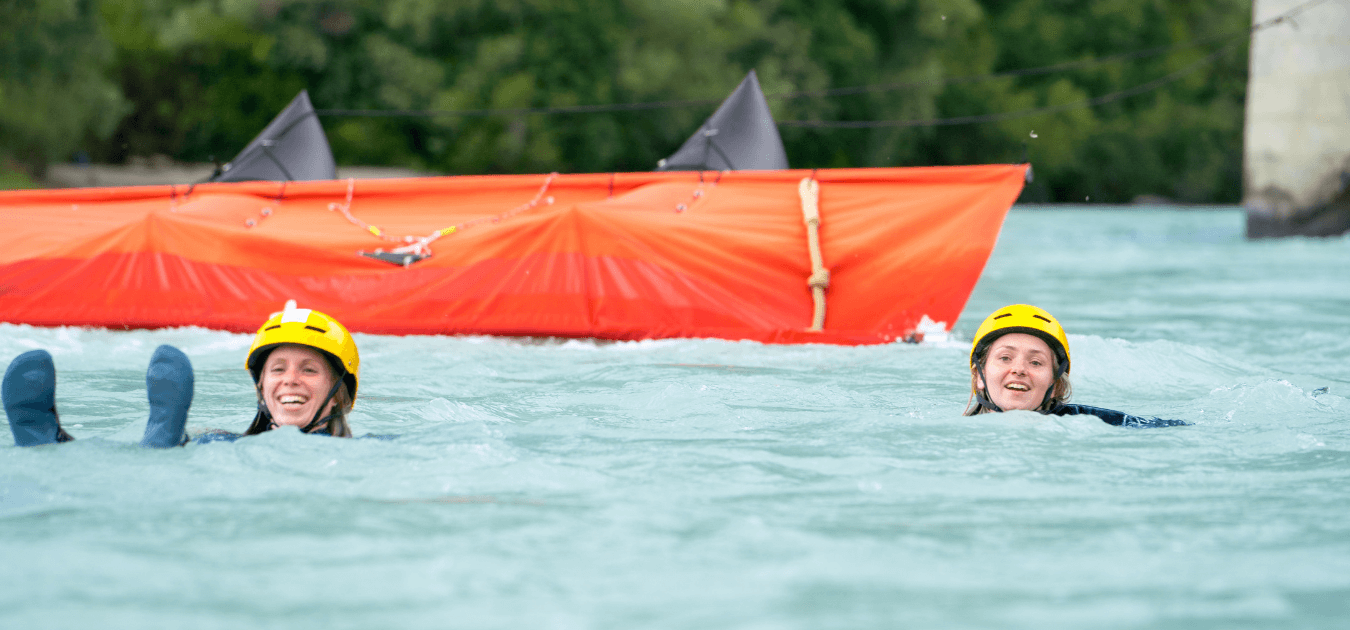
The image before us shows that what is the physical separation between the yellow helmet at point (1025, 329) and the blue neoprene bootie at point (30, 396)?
3.04m

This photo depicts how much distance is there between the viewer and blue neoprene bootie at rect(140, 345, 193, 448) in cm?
411

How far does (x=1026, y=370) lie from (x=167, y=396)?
9.28 ft

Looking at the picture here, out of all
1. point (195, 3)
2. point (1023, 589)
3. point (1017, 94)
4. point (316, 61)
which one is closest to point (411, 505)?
point (1023, 589)

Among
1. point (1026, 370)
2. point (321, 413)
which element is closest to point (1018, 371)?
point (1026, 370)

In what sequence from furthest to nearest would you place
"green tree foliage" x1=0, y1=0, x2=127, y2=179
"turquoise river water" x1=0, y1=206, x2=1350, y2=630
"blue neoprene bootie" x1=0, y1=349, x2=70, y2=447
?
"green tree foliage" x1=0, y1=0, x2=127, y2=179 → "blue neoprene bootie" x1=0, y1=349, x2=70, y2=447 → "turquoise river water" x1=0, y1=206, x2=1350, y2=630

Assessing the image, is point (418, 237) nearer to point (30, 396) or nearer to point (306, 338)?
point (306, 338)

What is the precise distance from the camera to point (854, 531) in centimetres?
334

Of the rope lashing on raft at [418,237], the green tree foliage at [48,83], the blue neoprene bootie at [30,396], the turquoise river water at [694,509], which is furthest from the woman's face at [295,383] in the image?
the green tree foliage at [48,83]

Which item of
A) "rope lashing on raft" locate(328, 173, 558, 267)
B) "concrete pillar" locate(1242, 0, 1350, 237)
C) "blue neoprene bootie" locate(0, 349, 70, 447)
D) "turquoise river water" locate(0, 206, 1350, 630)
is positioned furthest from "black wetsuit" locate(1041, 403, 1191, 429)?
"concrete pillar" locate(1242, 0, 1350, 237)

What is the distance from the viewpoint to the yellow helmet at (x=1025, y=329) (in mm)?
4824

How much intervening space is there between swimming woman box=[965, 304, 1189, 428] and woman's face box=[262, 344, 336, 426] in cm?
223

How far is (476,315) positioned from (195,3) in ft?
87.3

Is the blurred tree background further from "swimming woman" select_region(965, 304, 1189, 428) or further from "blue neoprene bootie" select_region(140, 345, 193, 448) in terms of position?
"swimming woman" select_region(965, 304, 1189, 428)

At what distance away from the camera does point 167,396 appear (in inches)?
162
